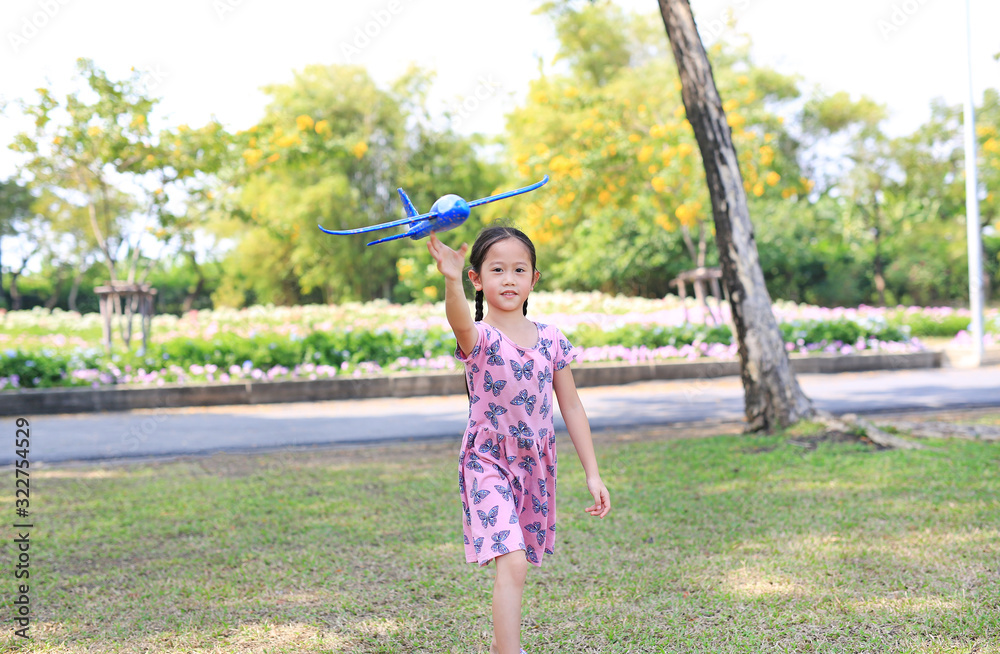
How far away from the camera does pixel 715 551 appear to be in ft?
11.6

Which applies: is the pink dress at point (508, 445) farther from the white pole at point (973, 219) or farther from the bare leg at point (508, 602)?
the white pole at point (973, 219)

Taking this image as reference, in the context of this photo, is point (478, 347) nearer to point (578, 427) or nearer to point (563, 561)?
point (578, 427)

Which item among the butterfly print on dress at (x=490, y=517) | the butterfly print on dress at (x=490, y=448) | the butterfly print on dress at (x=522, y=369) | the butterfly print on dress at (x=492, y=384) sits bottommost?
the butterfly print on dress at (x=490, y=517)

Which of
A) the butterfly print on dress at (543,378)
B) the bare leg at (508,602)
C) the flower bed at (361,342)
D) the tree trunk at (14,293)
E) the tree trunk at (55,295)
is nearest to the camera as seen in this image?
the bare leg at (508,602)

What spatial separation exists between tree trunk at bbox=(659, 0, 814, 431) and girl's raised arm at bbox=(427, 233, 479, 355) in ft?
14.7

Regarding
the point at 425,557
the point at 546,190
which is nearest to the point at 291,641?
the point at 425,557

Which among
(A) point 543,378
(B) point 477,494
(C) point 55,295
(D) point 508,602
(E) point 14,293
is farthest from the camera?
(C) point 55,295

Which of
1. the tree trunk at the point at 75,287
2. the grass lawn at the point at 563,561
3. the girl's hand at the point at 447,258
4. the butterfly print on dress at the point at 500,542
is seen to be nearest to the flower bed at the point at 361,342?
the grass lawn at the point at 563,561

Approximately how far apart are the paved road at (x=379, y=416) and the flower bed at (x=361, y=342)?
Result: 96 centimetres

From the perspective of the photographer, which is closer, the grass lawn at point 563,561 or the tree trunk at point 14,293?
the grass lawn at point 563,561

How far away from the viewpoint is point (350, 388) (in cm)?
1025

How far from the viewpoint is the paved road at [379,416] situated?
6.98 metres

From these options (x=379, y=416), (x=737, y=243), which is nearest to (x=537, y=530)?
(x=737, y=243)

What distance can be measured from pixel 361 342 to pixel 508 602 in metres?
9.31
